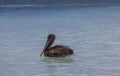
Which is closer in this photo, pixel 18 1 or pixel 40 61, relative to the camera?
pixel 40 61

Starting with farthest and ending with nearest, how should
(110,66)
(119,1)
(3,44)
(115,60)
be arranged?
(119,1) < (3,44) < (115,60) < (110,66)

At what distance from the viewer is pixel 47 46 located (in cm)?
1622

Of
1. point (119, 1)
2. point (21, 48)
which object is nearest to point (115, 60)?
point (21, 48)

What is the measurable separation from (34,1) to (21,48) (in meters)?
88.9

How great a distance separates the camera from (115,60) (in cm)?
1490

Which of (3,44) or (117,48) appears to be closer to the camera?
(117,48)

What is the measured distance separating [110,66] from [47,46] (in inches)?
105

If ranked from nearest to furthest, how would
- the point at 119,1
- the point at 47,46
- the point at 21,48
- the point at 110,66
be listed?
the point at 110,66 → the point at 47,46 → the point at 21,48 → the point at 119,1

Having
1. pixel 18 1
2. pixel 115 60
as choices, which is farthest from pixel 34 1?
pixel 115 60

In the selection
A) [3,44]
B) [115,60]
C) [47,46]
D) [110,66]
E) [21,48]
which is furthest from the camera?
[3,44]

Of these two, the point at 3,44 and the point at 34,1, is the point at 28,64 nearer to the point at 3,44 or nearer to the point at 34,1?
the point at 3,44

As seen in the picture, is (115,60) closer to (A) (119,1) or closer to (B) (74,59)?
(B) (74,59)

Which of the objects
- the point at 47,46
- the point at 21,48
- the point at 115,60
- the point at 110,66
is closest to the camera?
the point at 110,66

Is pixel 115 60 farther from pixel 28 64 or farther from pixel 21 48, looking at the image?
pixel 21 48
